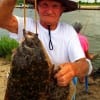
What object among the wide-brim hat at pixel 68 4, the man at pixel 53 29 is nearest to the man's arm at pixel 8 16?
the man at pixel 53 29

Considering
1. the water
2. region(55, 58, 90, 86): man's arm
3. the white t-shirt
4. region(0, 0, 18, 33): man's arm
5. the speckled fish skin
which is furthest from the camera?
the water

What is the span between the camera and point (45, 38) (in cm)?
365

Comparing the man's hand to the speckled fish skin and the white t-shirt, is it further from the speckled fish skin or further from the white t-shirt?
the white t-shirt

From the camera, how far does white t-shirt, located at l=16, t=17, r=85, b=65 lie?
3.61 m

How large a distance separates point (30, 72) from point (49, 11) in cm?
76

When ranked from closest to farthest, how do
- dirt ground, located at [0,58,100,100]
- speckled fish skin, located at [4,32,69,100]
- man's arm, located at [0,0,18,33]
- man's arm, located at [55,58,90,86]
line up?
speckled fish skin, located at [4,32,69,100] < man's arm, located at [55,58,90,86] < man's arm, located at [0,0,18,33] < dirt ground, located at [0,58,100,100]

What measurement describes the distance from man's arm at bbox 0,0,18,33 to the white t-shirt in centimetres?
5

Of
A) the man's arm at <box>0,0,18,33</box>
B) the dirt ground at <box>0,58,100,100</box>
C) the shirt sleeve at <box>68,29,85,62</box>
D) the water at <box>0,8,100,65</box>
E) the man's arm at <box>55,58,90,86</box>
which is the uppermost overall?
the man's arm at <box>0,0,18,33</box>

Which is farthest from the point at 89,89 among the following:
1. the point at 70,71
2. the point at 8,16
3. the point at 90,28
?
the point at 90,28

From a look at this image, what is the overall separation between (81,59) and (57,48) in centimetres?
25

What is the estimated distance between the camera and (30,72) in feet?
9.53

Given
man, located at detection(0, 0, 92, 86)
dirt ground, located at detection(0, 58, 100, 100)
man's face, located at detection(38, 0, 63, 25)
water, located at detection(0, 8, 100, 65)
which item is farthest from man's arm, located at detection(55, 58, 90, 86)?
dirt ground, located at detection(0, 58, 100, 100)

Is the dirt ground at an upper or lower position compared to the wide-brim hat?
lower

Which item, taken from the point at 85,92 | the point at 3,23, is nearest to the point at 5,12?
the point at 3,23
